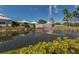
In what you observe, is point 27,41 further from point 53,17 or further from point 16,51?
point 53,17

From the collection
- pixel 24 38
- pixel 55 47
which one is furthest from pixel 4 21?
pixel 55 47

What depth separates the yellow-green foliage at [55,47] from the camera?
2646 millimetres

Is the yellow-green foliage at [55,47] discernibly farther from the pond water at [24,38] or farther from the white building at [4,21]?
the white building at [4,21]

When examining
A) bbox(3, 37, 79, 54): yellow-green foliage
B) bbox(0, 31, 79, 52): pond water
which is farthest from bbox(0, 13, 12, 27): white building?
bbox(3, 37, 79, 54): yellow-green foliage

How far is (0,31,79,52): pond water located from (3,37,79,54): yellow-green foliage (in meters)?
0.04

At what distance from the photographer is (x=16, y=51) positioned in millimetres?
2662

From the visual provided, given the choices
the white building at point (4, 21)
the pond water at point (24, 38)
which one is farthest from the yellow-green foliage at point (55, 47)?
the white building at point (4, 21)

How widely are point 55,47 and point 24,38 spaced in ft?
1.16

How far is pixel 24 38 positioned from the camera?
2691 millimetres

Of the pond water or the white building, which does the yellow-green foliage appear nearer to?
the pond water

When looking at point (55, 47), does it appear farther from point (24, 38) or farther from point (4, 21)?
point (4, 21)

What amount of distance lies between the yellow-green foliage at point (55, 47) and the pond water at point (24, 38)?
44mm
